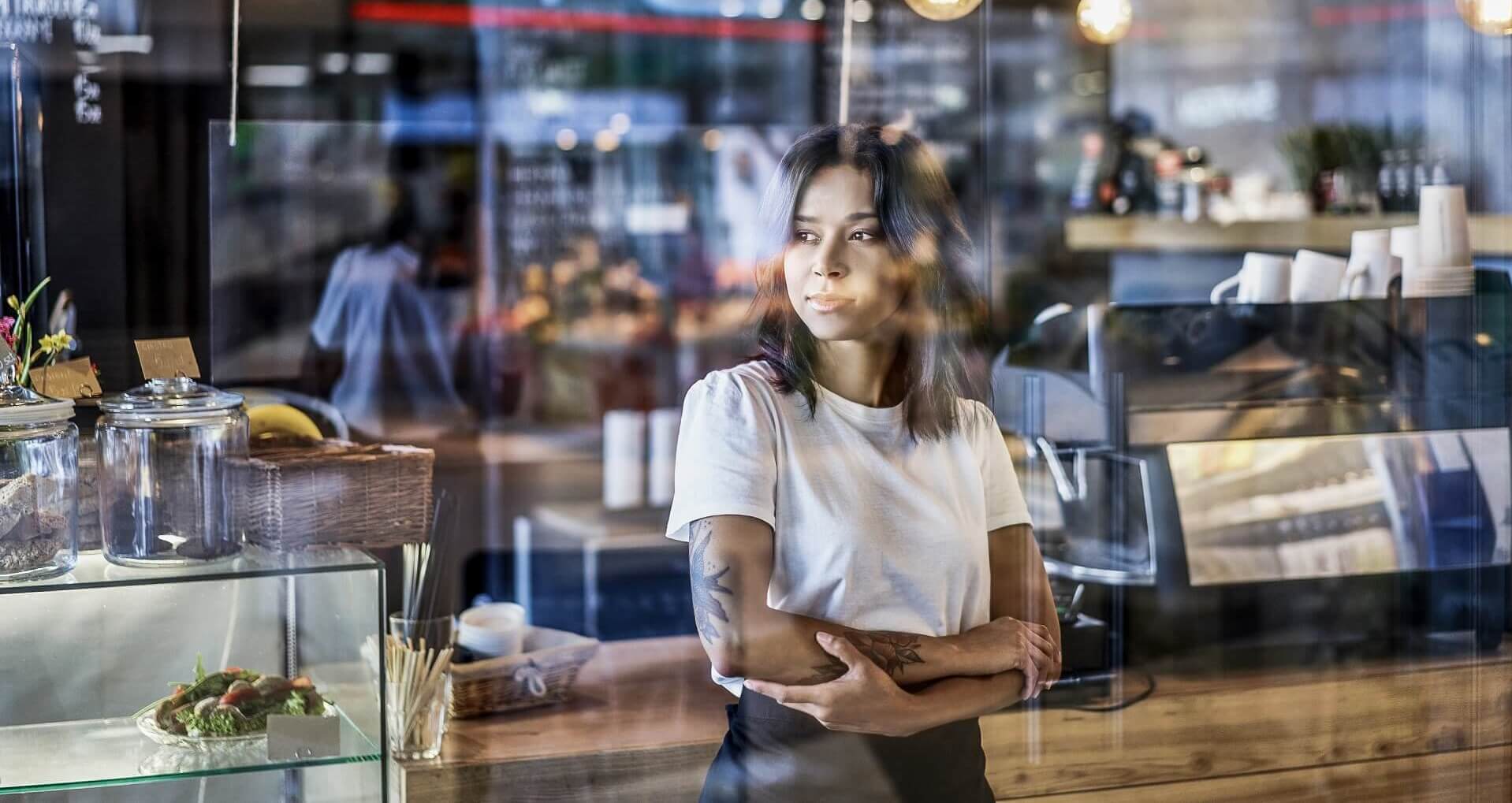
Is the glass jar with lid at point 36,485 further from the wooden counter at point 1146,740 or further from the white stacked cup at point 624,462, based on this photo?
the white stacked cup at point 624,462

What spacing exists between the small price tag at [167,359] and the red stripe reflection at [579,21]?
2.99 metres

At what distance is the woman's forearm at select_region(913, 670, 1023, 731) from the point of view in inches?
52.3

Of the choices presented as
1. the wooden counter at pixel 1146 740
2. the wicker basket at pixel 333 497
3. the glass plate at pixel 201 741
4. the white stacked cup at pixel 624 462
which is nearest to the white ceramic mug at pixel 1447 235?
the wooden counter at pixel 1146 740

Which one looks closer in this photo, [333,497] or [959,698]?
[959,698]

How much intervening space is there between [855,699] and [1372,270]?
1052 mm

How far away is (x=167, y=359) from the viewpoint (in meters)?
1.52

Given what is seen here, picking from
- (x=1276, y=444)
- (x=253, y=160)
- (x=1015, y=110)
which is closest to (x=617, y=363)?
(x=1015, y=110)

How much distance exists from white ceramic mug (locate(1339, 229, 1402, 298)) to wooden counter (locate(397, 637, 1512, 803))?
1.58ft

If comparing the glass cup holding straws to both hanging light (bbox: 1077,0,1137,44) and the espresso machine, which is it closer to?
the espresso machine

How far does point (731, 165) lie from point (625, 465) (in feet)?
3.66

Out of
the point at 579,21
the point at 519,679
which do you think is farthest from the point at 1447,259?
the point at 579,21

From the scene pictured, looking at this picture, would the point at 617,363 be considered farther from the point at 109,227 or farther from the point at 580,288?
the point at 109,227

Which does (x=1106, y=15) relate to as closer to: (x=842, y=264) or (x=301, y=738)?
(x=842, y=264)

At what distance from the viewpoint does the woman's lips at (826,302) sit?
131cm
